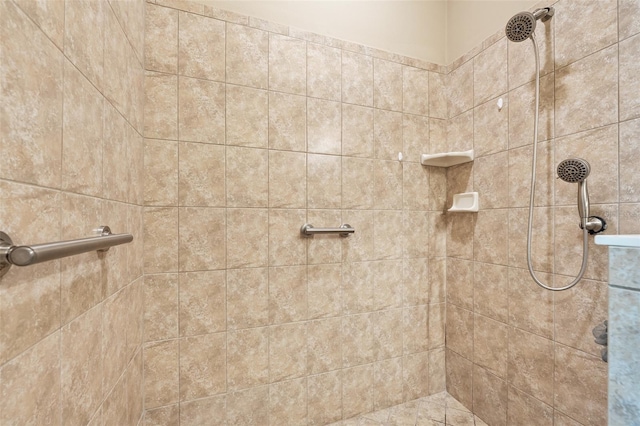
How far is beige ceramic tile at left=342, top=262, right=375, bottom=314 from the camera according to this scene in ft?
4.94

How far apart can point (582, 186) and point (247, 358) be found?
4.93 feet

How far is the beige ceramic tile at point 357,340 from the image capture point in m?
1.51

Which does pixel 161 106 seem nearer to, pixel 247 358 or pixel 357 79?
pixel 357 79

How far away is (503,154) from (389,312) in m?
0.99

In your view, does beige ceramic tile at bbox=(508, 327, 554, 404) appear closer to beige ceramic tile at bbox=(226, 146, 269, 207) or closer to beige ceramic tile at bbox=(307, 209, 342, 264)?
beige ceramic tile at bbox=(307, 209, 342, 264)

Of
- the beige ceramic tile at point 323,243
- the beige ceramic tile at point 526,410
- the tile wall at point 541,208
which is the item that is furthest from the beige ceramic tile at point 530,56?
the beige ceramic tile at point 526,410

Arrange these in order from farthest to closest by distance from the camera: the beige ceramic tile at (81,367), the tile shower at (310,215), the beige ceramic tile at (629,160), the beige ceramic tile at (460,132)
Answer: the beige ceramic tile at (460,132), the beige ceramic tile at (629,160), the tile shower at (310,215), the beige ceramic tile at (81,367)

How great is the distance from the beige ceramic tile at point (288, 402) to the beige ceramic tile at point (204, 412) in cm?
22

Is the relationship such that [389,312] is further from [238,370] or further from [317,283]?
[238,370]

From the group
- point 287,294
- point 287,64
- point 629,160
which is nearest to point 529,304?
point 629,160

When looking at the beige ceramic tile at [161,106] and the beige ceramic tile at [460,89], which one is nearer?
the beige ceramic tile at [161,106]

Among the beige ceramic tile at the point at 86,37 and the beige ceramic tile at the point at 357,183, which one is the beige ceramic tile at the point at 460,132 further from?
the beige ceramic tile at the point at 86,37

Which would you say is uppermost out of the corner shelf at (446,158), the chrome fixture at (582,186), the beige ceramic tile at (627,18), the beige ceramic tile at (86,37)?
the beige ceramic tile at (627,18)

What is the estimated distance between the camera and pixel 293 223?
1.41 metres
